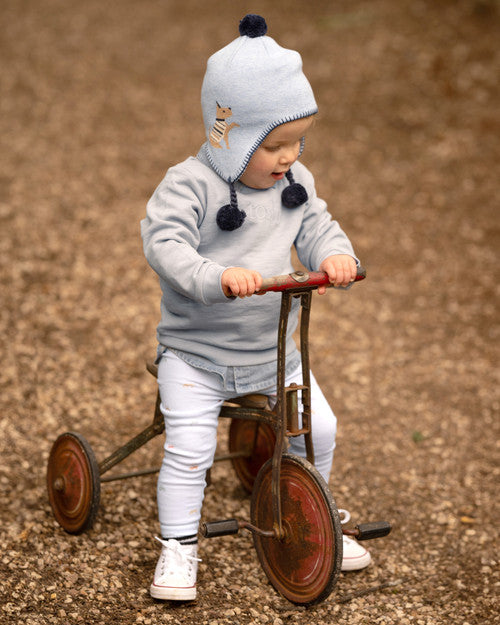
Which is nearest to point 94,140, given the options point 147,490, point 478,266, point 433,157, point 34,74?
point 34,74

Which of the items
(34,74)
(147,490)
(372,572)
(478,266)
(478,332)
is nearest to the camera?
(372,572)

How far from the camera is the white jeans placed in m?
2.76

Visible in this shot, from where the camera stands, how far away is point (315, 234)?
2809mm

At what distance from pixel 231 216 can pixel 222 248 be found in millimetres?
141

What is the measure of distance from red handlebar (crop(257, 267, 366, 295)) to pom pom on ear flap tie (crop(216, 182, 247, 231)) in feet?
0.90

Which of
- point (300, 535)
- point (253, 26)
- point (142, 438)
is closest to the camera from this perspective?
point (253, 26)

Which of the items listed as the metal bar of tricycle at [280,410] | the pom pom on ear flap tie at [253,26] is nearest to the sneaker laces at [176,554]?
the metal bar of tricycle at [280,410]

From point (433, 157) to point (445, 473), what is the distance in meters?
3.96

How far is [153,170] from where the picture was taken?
282 inches

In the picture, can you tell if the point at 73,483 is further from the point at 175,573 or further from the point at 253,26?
the point at 253,26

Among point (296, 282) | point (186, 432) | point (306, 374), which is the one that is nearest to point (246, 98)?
point (296, 282)

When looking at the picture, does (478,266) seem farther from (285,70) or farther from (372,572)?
(285,70)

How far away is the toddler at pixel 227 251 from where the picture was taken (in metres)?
2.50

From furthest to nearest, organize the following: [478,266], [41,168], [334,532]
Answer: [41,168], [478,266], [334,532]
